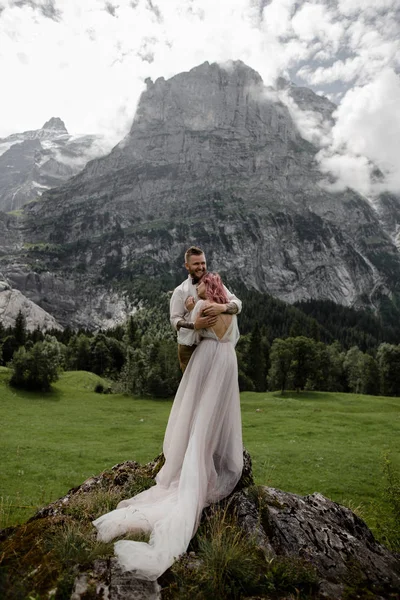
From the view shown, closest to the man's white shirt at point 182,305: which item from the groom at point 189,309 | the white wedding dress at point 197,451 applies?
the groom at point 189,309

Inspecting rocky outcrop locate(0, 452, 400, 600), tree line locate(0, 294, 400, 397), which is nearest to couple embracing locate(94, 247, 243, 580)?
rocky outcrop locate(0, 452, 400, 600)

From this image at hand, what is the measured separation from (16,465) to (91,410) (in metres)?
26.1

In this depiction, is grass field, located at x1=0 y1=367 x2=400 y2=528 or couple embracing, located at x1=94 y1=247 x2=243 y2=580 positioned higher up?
couple embracing, located at x1=94 y1=247 x2=243 y2=580

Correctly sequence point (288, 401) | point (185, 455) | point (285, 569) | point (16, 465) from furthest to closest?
point (288, 401) → point (16, 465) → point (185, 455) → point (285, 569)

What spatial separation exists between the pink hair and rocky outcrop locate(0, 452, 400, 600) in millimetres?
3653

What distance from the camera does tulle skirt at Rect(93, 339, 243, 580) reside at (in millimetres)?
5680

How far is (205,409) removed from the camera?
7047mm

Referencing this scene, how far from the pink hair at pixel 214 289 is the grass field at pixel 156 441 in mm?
5534

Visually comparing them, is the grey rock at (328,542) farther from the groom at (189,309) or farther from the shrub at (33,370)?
the shrub at (33,370)

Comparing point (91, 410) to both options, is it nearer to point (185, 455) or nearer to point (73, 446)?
point (73, 446)

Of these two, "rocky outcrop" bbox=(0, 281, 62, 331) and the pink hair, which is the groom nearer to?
the pink hair

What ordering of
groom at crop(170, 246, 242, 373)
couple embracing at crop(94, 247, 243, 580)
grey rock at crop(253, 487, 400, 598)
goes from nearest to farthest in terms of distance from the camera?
grey rock at crop(253, 487, 400, 598)
couple embracing at crop(94, 247, 243, 580)
groom at crop(170, 246, 242, 373)

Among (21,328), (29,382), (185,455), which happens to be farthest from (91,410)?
(21,328)

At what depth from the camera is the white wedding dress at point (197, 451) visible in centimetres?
573
